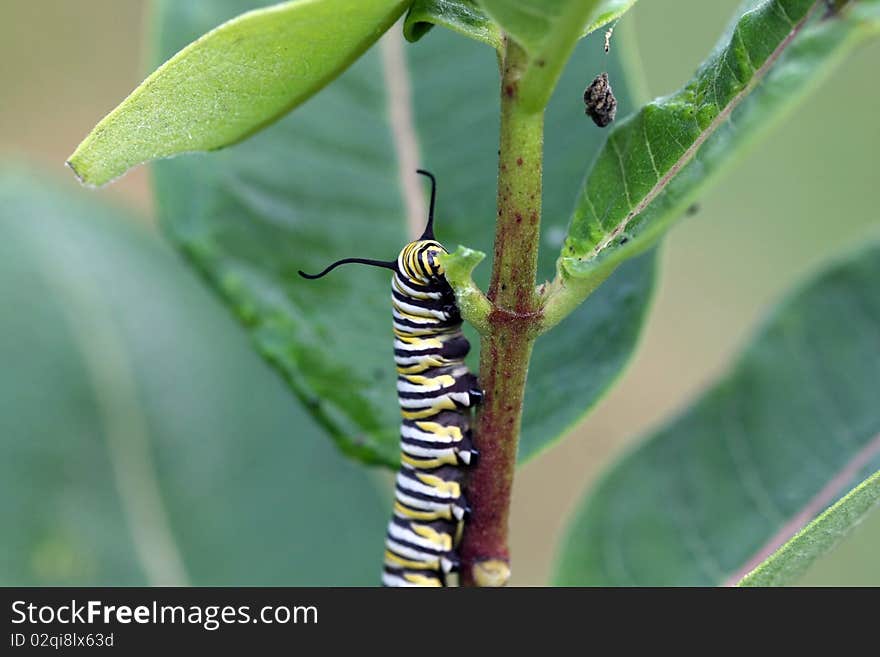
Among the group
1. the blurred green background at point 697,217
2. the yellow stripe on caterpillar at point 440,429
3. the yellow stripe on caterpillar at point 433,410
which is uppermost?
the blurred green background at point 697,217

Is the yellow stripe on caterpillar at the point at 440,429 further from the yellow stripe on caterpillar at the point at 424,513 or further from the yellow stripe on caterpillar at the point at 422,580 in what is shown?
the yellow stripe on caterpillar at the point at 422,580

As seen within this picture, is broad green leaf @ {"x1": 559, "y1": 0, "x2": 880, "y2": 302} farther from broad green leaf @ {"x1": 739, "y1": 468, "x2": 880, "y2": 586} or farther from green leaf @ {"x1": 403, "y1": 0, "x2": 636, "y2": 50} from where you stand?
broad green leaf @ {"x1": 739, "y1": 468, "x2": 880, "y2": 586}

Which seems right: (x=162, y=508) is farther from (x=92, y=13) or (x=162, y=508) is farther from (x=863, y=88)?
(x=92, y=13)

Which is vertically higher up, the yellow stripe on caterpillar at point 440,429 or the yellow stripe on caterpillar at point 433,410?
the yellow stripe on caterpillar at point 433,410

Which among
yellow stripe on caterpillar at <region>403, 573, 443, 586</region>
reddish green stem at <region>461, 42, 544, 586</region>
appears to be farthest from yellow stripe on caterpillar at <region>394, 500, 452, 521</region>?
reddish green stem at <region>461, 42, 544, 586</region>

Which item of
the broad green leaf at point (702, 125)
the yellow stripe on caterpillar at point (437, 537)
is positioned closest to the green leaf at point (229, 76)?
the broad green leaf at point (702, 125)

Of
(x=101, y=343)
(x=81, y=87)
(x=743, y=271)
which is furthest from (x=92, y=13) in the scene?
(x=101, y=343)

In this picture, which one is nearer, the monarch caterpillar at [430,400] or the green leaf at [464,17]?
the green leaf at [464,17]
